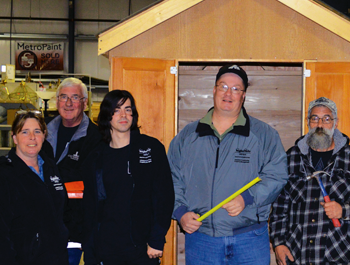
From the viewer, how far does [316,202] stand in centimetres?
253

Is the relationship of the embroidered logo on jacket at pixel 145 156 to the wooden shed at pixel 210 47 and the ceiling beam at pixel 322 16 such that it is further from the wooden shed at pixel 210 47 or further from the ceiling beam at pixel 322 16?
the ceiling beam at pixel 322 16

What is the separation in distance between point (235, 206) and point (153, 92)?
6.18ft

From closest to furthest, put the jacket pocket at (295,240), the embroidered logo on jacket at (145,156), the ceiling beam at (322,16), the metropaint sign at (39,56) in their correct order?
the embroidered logo on jacket at (145,156), the jacket pocket at (295,240), the ceiling beam at (322,16), the metropaint sign at (39,56)

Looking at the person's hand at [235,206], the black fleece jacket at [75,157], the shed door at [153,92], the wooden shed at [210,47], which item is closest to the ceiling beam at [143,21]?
the wooden shed at [210,47]

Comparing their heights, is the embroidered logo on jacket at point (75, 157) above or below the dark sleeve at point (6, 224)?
above

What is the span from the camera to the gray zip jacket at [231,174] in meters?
2.37

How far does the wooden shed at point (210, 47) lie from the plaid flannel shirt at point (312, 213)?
49.6 inches

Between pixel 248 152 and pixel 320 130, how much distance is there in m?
0.60

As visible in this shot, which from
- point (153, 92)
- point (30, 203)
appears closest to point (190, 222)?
point (30, 203)

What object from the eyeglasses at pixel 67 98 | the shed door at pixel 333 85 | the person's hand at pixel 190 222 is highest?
the shed door at pixel 333 85

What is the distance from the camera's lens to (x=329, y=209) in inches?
96.2

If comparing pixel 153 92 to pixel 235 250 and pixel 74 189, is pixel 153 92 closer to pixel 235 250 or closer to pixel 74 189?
pixel 74 189

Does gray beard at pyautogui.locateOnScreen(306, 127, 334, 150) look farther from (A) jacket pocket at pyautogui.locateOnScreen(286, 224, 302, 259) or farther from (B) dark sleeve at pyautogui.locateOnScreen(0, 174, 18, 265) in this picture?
(B) dark sleeve at pyautogui.locateOnScreen(0, 174, 18, 265)

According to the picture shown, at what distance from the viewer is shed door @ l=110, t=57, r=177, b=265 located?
151 inches
